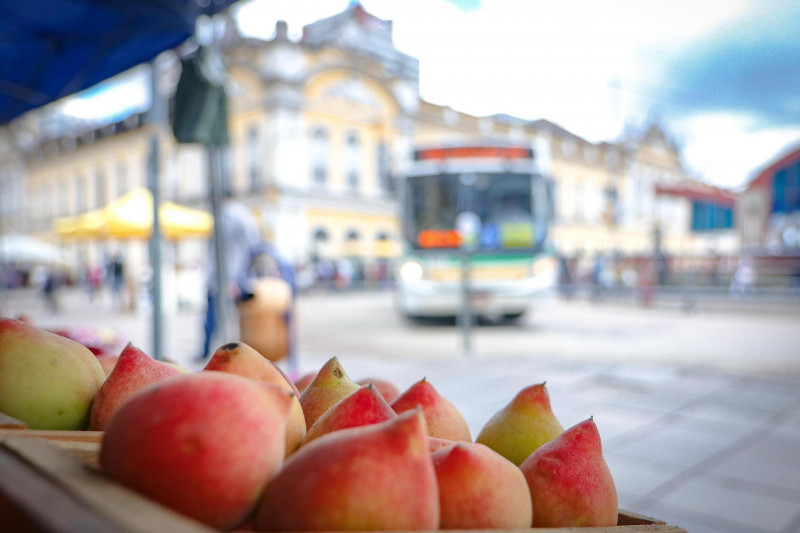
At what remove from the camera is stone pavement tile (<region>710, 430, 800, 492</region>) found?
296cm

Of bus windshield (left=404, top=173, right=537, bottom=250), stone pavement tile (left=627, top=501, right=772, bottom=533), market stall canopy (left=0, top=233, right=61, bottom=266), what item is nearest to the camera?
stone pavement tile (left=627, top=501, right=772, bottom=533)

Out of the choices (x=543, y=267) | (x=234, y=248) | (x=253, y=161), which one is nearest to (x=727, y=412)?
(x=234, y=248)

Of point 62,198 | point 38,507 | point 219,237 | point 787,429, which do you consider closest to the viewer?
point 38,507

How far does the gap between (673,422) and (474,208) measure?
19.6 feet

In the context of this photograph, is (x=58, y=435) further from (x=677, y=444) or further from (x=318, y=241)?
(x=318, y=241)

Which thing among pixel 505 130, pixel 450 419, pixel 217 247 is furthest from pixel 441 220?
pixel 505 130

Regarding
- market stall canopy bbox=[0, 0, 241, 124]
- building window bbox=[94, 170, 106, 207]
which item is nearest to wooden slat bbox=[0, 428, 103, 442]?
A: market stall canopy bbox=[0, 0, 241, 124]

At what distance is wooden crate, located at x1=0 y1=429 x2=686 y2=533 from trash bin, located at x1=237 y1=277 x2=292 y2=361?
3927mm

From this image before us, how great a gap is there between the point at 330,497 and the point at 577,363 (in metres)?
6.13

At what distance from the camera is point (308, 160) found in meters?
26.0

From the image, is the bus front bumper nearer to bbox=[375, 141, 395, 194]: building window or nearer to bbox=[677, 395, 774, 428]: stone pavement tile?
bbox=[677, 395, 774, 428]: stone pavement tile

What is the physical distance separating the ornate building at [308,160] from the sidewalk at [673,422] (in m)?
11.9

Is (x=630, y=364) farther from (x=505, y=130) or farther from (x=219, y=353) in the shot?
(x=505, y=130)

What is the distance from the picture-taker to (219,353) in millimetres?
948
